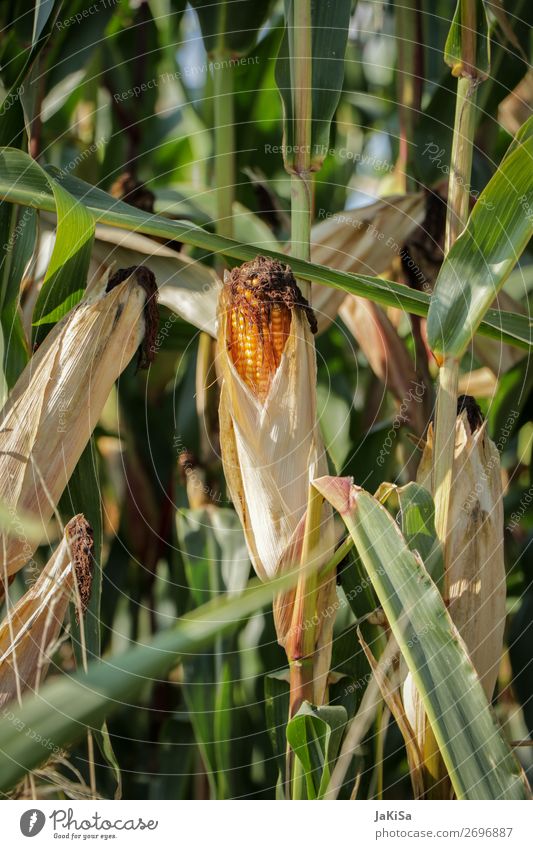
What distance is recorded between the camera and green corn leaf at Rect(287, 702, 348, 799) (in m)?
0.45

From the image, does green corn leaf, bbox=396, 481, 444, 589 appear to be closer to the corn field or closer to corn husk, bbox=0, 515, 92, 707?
the corn field

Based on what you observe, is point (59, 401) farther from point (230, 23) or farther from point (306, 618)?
point (230, 23)

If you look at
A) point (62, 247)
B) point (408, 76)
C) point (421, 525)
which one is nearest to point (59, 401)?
point (62, 247)

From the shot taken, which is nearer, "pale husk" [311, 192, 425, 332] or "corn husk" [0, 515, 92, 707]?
"corn husk" [0, 515, 92, 707]

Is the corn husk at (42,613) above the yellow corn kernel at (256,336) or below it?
below

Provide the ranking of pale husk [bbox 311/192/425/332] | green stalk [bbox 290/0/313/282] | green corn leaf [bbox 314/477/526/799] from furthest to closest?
pale husk [bbox 311/192/425/332] < green stalk [bbox 290/0/313/282] < green corn leaf [bbox 314/477/526/799]

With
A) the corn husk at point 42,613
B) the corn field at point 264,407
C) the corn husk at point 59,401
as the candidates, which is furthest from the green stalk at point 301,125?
the corn husk at point 42,613

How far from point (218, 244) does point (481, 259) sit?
16 centimetres

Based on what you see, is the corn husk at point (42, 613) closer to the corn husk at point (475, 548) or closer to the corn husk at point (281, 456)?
the corn husk at point (281, 456)

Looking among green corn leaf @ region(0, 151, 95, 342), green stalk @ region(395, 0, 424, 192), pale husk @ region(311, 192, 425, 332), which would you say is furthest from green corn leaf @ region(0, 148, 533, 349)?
green stalk @ region(395, 0, 424, 192)

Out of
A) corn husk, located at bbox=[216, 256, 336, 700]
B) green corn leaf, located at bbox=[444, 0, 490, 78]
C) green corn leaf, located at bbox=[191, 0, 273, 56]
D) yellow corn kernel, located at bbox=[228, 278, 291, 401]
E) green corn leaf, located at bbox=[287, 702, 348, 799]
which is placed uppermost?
green corn leaf, located at bbox=[191, 0, 273, 56]

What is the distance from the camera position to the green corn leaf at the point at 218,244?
50cm

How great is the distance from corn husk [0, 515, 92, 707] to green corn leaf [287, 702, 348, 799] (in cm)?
14

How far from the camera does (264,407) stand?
0.47 metres
